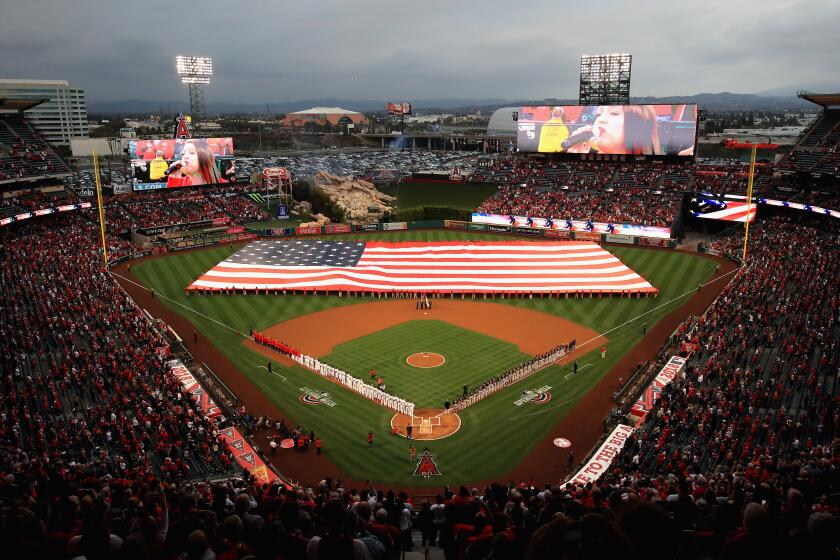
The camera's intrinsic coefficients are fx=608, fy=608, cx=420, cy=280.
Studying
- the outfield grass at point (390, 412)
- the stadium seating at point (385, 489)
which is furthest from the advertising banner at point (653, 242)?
the outfield grass at point (390, 412)

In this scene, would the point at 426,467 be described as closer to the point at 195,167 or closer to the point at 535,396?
the point at 535,396

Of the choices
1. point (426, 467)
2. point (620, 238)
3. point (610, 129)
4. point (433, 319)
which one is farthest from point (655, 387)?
point (610, 129)

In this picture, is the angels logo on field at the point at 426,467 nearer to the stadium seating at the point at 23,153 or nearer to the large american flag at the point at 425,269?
the large american flag at the point at 425,269

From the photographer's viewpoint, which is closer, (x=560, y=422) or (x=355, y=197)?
(x=560, y=422)

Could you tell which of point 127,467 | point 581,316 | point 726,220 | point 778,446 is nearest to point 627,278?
point 581,316

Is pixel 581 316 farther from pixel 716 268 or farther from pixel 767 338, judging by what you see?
pixel 716 268
